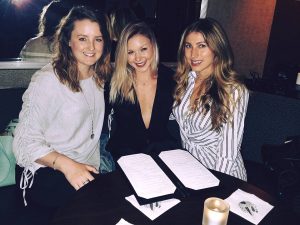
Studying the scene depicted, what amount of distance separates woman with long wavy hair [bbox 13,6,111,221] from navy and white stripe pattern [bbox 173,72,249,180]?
54 cm

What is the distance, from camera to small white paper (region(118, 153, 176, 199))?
46.8 inches

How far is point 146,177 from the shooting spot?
126 cm

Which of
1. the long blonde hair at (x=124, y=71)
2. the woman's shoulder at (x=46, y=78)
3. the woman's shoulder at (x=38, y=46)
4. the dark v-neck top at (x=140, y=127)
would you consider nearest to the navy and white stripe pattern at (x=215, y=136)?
the dark v-neck top at (x=140, y=127)

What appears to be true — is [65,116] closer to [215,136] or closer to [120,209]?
[120,209]

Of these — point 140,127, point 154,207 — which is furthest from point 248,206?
A: point 140,127

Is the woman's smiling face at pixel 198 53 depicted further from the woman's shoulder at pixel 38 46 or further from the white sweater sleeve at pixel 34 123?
the woman's shoulder at pixel 38 46

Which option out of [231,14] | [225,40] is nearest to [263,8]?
[231,14]

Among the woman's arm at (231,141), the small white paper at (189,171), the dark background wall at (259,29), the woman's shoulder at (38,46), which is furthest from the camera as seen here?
the dark background wall at (259,29)

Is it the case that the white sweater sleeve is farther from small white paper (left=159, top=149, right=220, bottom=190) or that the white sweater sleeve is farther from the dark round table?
small white paper (left=159, top=149, right=220, bottom=190)

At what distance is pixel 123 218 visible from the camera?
44.4 inches

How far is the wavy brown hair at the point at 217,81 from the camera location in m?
1.78

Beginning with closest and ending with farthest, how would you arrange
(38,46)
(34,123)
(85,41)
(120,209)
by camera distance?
(120,209) → (34,123) → (85,41) → (38,46)

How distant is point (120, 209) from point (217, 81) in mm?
1067

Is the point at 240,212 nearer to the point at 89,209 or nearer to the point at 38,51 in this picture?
the point at 89,209
